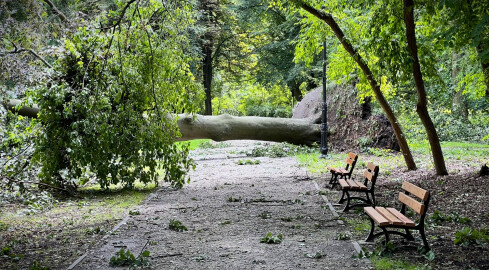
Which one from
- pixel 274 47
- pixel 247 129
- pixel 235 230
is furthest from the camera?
pixel 274 47

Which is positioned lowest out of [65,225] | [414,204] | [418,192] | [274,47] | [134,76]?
[65,225]

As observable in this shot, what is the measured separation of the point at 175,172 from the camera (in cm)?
1027

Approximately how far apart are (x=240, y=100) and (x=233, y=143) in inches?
533

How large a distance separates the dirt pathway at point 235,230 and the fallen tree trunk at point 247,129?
3.87 m

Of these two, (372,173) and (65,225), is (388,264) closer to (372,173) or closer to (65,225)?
(372,173)

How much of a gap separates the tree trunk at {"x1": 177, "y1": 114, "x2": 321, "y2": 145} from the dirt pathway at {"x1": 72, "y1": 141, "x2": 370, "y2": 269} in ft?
12.8

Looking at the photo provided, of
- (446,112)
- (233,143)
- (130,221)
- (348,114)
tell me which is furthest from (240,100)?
(130,221)

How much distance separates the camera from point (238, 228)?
706 centimetres

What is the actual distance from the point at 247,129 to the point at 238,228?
10423mm

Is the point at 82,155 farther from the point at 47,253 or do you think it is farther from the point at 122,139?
the point at 47,253

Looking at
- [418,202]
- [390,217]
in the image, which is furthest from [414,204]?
[390,217]

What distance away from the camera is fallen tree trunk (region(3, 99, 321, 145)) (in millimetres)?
15736

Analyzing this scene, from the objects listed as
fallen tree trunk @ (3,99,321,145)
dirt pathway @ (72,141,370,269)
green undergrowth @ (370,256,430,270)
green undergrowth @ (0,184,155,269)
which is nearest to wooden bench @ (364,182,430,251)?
green undergrowth @ (370,256,430,270)

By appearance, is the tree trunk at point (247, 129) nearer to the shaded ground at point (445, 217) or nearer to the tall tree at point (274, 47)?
the shaded ground at point (445, 217)
